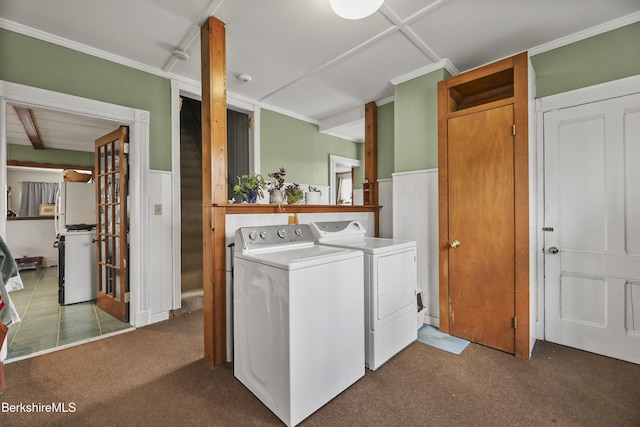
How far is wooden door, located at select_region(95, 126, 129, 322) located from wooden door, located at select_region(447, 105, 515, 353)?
3.14m

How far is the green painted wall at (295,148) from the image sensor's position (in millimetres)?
3848

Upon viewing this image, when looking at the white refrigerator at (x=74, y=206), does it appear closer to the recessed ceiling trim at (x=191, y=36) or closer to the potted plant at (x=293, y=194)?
the recessed ceiling trim at (x=191, y=36)

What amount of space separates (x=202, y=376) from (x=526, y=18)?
11.5 ft

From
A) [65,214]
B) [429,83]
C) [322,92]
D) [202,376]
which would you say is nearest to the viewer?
[202,376]

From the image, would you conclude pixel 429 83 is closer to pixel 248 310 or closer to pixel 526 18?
pixel 526 18

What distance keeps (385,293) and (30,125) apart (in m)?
5.38

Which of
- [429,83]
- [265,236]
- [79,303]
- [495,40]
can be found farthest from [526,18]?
[79,303]

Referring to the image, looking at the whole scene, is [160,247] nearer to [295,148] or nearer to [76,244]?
[76,244]

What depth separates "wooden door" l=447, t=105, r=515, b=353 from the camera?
2203 millimetres

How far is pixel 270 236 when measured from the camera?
203 cm

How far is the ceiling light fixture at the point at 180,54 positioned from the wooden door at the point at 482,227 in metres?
2.46

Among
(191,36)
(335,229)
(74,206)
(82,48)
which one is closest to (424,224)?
(335,229)

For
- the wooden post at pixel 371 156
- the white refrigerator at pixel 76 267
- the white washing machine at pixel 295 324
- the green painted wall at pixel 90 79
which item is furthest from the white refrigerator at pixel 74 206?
the wooden post at pixel 371 156

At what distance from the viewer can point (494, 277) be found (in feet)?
7.47
